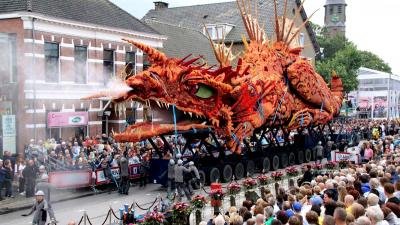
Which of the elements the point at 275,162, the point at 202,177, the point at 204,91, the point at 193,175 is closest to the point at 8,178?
the point at 193,175

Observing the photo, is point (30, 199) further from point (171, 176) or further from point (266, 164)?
point (266, 164)

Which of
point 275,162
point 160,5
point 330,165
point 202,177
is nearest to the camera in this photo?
point 202,177

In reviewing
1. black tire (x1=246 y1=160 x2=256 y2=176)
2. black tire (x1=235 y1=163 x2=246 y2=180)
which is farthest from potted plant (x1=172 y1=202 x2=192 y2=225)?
black tire (x1=246 y1=160 x2=256 y2=176)

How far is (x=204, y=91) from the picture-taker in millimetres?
20375

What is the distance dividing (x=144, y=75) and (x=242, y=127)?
5313mm

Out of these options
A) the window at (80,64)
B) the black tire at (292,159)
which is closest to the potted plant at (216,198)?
the black tire at (292,159)

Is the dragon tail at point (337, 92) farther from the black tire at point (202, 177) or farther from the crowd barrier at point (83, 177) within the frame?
the crowd barrier at point (83, 177)

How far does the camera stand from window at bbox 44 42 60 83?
26875 mm

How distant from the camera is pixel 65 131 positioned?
2794cm

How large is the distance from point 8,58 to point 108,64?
7816 mm

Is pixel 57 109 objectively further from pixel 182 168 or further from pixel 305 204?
pixel 305 204

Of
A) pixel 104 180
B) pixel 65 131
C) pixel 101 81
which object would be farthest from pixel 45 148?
pixel 101 81

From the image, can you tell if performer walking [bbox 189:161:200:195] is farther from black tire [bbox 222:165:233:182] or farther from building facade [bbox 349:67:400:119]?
building facade [bbox 349:67:400:119]

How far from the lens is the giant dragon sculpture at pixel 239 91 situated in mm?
18953
